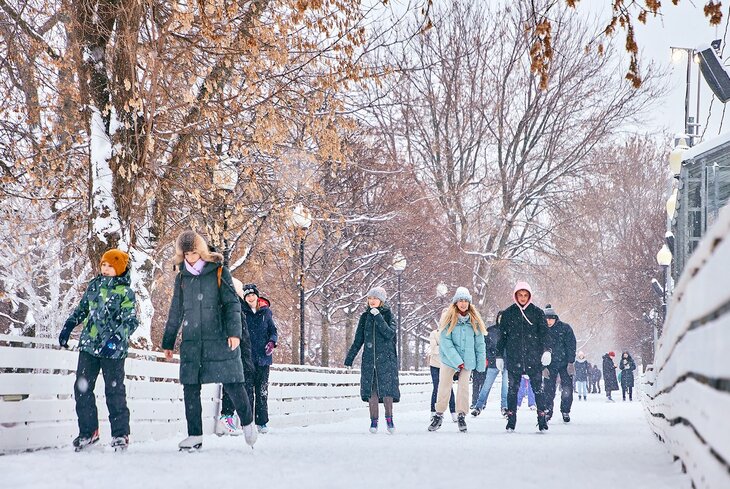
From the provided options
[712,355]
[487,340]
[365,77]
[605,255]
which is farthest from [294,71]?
[605,255]

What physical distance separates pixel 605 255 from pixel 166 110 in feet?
145

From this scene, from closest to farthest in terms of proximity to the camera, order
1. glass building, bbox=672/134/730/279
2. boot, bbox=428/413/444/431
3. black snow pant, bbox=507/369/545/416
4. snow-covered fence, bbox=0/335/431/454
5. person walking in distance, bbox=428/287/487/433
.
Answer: snow-covered fence, bbox=0/335/431/454, black snow pant, bbox=507/369/545/416, boot, bbox=428/413/444/431, person walking in distance, bbox=428/287/487/433, glass building, bbox=672/134/730/279

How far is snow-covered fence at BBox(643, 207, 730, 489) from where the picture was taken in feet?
9.60

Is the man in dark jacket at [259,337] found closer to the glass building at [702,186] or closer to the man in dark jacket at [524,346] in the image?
the man in dark jacket at [524,346]

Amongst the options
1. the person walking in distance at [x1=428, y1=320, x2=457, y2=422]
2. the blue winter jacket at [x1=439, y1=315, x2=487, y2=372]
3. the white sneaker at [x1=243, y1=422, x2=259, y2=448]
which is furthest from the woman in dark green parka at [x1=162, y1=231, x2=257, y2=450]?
the person walking in distance at [x1=428, y1=320, x2=457, y2=422]

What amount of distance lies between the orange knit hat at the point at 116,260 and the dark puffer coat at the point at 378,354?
4.72m

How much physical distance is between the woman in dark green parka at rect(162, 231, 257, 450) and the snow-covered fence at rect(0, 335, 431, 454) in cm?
111

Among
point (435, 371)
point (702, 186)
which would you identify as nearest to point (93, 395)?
point (435, 371)

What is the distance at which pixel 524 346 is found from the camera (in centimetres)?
1291

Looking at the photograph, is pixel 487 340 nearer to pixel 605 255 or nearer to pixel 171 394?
pixel 171 394

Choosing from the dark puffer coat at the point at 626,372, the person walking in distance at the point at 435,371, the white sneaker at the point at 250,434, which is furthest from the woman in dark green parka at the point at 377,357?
the dark puffer coat at the point at 626,372

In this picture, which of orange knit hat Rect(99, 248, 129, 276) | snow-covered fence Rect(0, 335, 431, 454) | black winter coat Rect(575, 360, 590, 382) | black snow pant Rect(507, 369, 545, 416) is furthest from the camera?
black winter coat Rect(575, 360, 590, 382)

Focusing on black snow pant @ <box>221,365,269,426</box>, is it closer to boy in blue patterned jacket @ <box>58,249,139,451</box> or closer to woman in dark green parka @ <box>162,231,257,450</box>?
woman in dark green parka @ <box>162,231,257,450</box>

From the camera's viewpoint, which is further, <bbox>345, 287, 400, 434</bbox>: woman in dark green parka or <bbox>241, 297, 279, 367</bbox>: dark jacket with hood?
<bbox>345, 287, 400, 434</bbox>: woman in dark green parka
